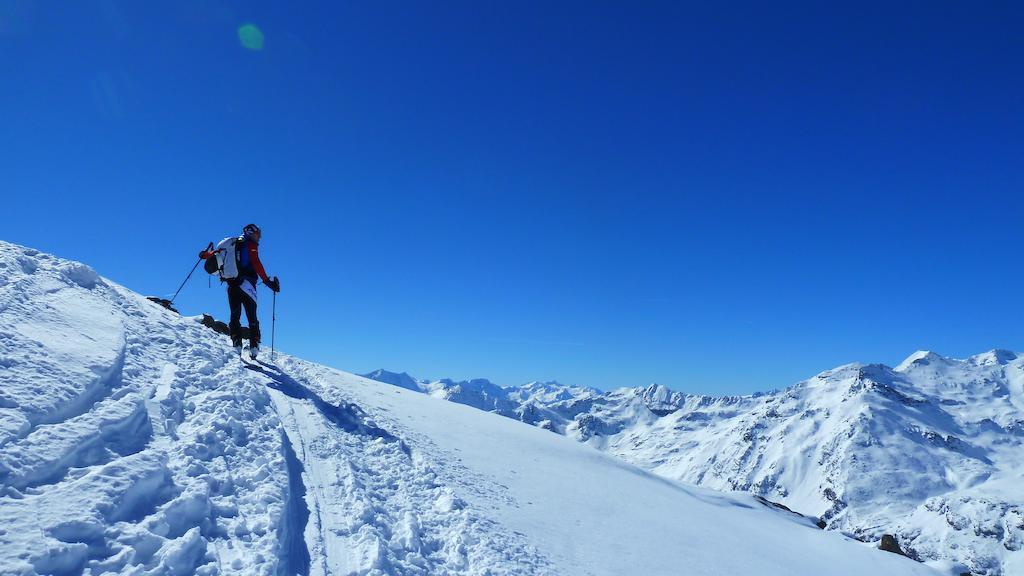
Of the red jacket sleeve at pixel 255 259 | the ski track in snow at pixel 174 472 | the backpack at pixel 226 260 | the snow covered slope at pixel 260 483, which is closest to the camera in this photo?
the ski track in snow at pixel 174 472

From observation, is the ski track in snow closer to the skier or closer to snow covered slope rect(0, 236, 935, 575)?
snow covered slope rect(0, 236, 935, 575)

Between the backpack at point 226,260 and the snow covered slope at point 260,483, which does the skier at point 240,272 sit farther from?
the snow covered slope at point 260,483

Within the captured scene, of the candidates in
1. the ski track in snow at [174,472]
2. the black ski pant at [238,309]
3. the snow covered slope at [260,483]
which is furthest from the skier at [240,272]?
the ski track in snow at [174,472]

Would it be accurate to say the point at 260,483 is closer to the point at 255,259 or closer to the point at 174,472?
the point at 174,472

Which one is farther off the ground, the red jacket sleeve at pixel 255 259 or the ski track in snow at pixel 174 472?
the red jacket sleeve at pixel 255 259

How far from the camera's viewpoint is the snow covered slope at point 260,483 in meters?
5.25

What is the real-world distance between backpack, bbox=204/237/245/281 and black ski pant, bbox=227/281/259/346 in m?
0.32

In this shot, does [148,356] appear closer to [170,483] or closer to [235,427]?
[235,427]

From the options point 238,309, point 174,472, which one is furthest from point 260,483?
point 238,309

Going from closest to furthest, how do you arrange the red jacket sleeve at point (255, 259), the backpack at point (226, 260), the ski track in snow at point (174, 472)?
the ski track in snow at point (174, 472), the backpack at point (226, 260), the red jacket sleeve at point (255, 259)

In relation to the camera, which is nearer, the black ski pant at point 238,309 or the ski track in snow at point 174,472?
the ski track in snow at point 174,472

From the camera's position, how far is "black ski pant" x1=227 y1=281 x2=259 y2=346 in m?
14.7

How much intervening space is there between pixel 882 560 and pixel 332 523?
1468 cm

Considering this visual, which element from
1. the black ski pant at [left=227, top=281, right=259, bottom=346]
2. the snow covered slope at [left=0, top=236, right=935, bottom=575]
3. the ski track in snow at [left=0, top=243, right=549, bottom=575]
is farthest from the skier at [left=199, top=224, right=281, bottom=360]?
Answer: the ski track in snow at [left=0, top=243, right=549, bottom=575]
